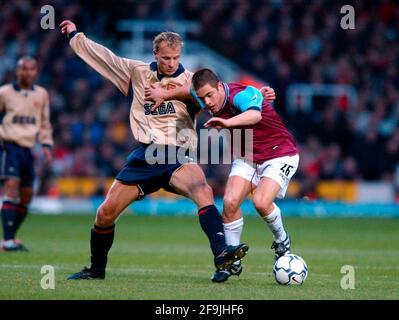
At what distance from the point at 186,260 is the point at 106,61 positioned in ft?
11.0

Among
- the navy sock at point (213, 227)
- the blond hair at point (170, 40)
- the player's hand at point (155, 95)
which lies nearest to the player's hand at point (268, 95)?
the blond hair at point (170, 40)

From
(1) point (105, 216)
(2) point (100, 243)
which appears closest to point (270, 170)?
(1) point (105, 216)

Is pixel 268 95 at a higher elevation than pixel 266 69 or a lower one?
lower

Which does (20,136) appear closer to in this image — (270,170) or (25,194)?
(25,194)

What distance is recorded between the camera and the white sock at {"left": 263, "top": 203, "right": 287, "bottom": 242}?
9.56m

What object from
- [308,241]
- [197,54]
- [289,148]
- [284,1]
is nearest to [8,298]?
[289,148]

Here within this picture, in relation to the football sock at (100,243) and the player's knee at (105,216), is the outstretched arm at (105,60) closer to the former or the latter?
the player's knee at (105,216)

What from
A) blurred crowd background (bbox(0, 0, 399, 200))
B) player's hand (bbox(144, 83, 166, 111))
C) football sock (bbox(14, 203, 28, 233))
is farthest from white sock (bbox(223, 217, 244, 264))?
blurred crowd background (bbox(0, 0, 399, 200))

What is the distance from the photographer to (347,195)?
21.8 m

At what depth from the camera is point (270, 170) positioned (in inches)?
380

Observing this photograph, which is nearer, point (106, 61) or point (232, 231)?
point (106, 61)

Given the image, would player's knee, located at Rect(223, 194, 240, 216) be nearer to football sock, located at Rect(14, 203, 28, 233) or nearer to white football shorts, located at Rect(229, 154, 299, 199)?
white football shorts, located at Rect(229, 154, 299, 199)

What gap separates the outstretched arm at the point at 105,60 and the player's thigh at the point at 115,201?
1.00 metres
